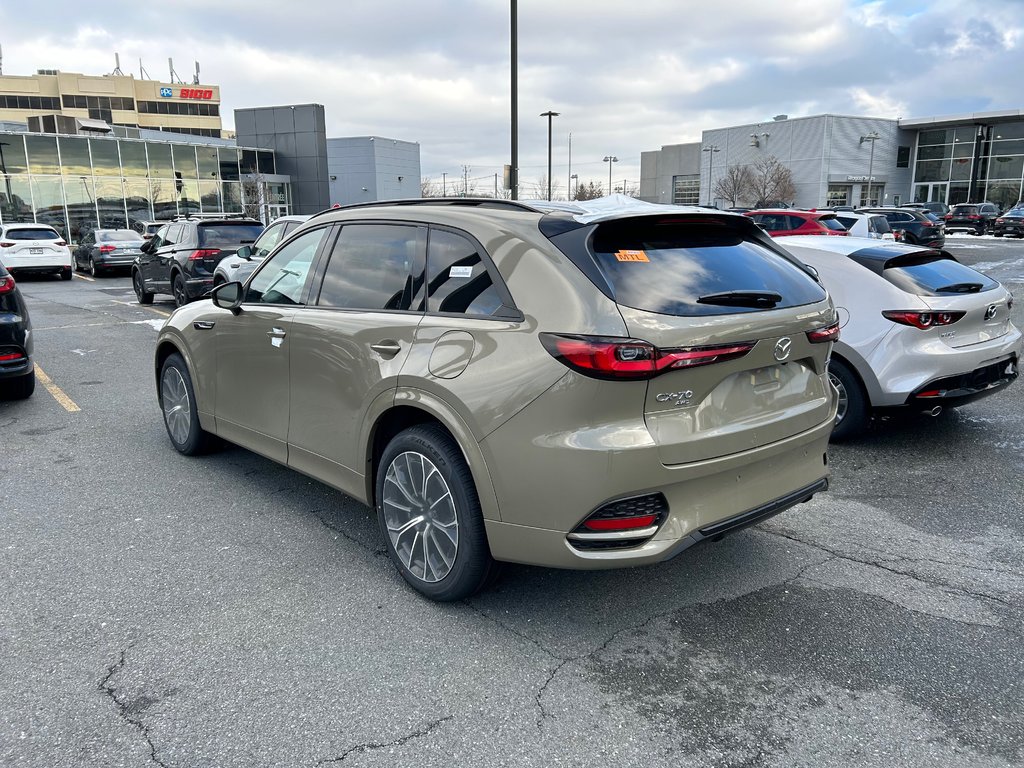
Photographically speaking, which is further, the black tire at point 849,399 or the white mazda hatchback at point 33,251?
the white mazda hatchback at point 33,251

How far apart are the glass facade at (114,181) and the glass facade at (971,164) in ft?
195

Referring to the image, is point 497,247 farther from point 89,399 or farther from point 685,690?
point 89,399

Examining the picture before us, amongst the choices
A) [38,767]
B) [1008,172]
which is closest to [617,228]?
[38,767]

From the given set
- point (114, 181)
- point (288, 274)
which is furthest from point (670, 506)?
point (114, 181)

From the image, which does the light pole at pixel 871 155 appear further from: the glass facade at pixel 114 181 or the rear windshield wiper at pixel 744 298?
the rear windshield wiper at pixel 744 298

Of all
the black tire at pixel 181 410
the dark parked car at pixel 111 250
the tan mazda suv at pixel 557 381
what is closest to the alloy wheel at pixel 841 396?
the tan mazda suv at pixel 557 381

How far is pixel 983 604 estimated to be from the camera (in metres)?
3.51

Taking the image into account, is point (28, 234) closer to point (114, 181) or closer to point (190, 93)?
point (114, 181)

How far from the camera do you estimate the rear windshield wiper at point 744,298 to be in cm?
315

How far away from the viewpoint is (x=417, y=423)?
141 inches

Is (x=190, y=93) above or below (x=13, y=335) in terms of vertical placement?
above

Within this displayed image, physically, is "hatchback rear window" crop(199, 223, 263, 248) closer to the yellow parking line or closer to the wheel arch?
the yellow parking line

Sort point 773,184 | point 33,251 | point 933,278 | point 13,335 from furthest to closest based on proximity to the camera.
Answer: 1. point 773,184
2. point 33,251
3. point 13,335
4. point 933,278

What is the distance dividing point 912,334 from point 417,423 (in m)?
3.81
